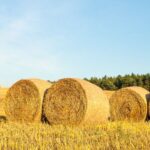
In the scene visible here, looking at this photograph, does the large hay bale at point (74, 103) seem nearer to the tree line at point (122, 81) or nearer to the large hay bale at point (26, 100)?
the large hay bale at point (26, 100)

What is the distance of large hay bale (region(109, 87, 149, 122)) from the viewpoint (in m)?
14.3

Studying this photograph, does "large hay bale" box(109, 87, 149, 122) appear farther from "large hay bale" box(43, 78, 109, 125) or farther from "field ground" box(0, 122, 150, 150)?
"field ground" box(0, 122, 150, 150)

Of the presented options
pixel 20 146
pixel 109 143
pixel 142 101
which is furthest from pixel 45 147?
pixel 142 101

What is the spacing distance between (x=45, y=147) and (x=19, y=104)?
593 cm

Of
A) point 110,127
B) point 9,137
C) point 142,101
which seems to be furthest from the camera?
point 142,101

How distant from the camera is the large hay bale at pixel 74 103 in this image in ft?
37.0

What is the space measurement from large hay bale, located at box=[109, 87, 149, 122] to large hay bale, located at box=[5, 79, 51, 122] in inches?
130

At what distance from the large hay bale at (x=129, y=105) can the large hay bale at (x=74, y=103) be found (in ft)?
8.52

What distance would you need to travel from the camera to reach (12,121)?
1259cm

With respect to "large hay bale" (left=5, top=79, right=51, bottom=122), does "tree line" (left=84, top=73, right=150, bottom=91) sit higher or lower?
higher

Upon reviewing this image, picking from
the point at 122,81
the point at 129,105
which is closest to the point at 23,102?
the point at 129,105

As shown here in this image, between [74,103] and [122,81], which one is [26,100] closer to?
[74,103]

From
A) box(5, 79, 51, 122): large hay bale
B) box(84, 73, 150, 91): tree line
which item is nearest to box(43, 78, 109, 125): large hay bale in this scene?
box(5, 79, 51, 122): large hay bale

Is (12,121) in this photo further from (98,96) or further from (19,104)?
(98,96)
